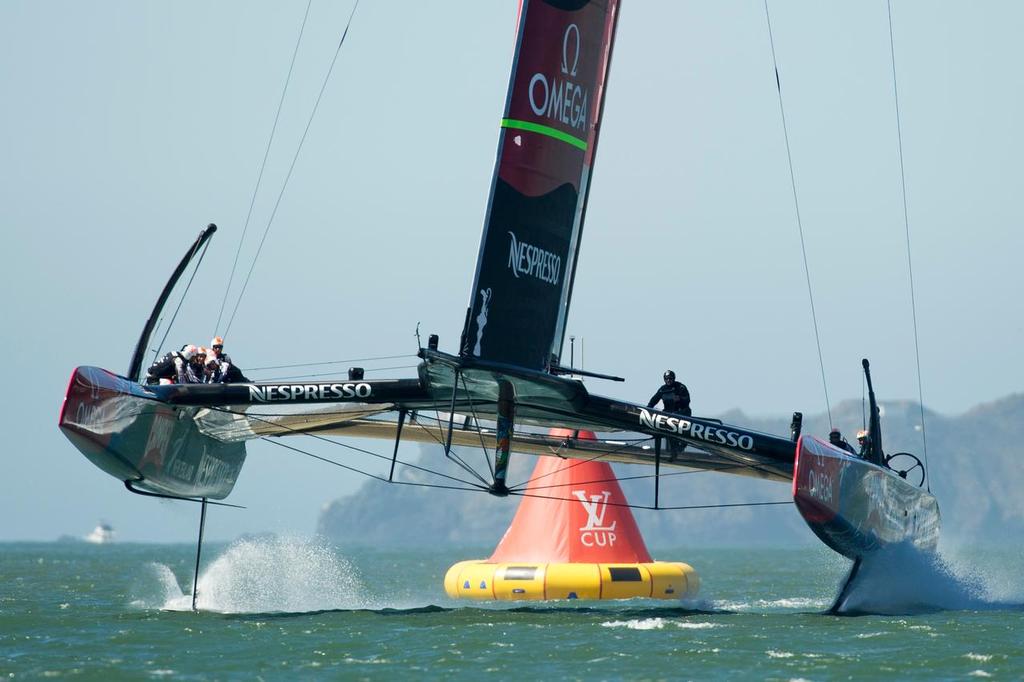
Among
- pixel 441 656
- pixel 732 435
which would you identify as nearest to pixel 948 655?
pixel 732 435

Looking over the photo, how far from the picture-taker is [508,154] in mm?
11797

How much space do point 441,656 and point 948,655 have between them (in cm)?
357

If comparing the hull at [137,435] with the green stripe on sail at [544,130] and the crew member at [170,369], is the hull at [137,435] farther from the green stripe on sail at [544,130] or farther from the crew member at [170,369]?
the green stripe on sail at [544,130]

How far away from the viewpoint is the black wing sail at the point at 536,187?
38.1 ft

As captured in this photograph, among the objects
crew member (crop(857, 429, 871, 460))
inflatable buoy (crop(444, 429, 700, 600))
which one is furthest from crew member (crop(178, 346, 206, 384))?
crew member (crop(857, 429, 871, 460))

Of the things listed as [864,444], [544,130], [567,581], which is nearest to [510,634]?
[567,581]

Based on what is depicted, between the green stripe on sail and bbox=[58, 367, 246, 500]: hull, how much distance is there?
3721mm

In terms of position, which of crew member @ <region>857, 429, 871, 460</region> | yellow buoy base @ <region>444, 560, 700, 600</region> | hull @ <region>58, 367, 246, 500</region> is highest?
crew member @ <region>857, 429, 871, 460</region>

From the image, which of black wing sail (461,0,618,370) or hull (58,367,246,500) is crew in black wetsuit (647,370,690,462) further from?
hull (58,367,246,500)

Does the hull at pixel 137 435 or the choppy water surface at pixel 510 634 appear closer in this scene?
the choppy water surface at pixel 510 634

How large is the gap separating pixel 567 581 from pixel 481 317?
14.5 ft

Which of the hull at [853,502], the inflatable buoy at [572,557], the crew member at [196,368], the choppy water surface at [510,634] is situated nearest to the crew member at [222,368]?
the crew member at [196,368]

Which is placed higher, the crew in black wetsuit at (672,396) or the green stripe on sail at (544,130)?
the green stripe on sail at (544,130)

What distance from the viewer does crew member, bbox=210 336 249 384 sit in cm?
1324
